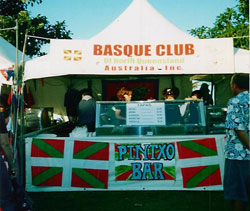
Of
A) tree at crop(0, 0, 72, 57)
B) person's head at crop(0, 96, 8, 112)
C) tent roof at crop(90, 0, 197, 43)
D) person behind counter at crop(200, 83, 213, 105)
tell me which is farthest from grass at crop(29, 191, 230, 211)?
tree at crop(0, 0, 72, 57)

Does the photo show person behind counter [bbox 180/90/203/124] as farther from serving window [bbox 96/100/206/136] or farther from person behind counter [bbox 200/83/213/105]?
person behind counter [bbox 200/83/213/105]

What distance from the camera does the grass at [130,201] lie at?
168 inches

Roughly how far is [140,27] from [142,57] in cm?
138

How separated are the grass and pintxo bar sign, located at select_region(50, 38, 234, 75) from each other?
1934mm

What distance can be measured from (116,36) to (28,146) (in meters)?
2.91

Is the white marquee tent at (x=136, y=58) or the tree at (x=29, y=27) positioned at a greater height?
the tree at (x=29, y=27)

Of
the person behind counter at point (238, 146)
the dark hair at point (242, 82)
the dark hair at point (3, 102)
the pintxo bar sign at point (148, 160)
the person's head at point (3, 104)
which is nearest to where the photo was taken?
the person behind counter at point (238, 146)

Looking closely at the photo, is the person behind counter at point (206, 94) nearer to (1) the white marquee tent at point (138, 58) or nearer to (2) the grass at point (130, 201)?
(1) the white marquee tent at point (138, 58)

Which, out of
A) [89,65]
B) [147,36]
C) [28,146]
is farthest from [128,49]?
[28,146]

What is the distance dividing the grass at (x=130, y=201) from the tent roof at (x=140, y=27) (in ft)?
9.64

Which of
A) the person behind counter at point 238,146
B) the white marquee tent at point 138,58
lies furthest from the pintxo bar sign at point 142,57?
the person behind counter at point 238,146

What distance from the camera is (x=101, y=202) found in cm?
453

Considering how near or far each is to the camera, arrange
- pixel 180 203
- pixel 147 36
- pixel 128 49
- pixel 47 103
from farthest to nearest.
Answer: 1. pixel 47 103
2. pixel 147 36
3. pixel 128 49
4. pixel 180 203

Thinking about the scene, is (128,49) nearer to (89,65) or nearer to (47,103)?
(89,65)
